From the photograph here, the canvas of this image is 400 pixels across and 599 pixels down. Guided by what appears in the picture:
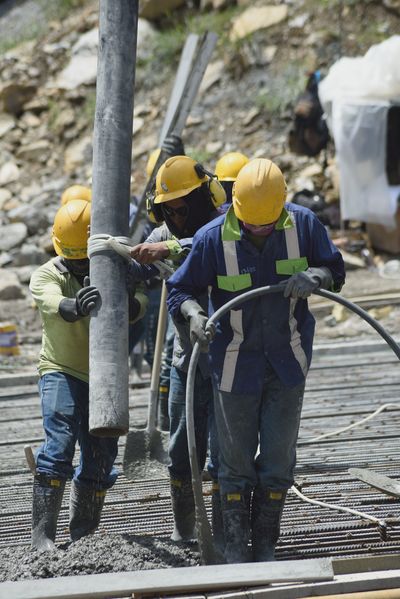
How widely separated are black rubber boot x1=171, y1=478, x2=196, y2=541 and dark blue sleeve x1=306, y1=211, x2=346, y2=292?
4.40 ft

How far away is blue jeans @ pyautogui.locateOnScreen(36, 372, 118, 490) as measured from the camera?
5367mm

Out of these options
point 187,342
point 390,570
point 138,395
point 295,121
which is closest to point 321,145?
point 295,121

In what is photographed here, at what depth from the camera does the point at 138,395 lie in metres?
9.02

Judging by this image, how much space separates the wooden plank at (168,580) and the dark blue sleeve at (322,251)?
1.26m

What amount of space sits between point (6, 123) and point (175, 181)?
1600 cm

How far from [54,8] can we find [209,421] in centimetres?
1906

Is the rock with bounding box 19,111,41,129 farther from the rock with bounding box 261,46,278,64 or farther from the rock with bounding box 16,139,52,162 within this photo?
the rock with bounding box 261,46,278,64

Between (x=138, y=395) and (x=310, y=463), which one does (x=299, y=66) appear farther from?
(x=310, y=463)

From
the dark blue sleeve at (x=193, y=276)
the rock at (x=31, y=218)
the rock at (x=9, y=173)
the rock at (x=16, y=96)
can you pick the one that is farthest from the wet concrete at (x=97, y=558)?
the rock at (x=16, y=96)

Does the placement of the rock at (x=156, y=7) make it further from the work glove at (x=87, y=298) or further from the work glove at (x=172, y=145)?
the work glove at (x=87, y=298)

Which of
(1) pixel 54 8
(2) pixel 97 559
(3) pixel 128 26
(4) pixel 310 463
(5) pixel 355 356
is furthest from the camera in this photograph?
(1) pixel 54 8

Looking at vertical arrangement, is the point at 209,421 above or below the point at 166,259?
below

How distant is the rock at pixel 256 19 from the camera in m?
18.8

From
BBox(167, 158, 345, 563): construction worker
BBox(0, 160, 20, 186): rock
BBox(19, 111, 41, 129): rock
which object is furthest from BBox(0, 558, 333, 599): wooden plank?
BBox(19, 111, 41, 129): rock
